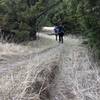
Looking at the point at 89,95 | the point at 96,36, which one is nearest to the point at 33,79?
the point at 89,95

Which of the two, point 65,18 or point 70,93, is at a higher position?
point 65,18

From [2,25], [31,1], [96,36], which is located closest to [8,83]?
[96,36]

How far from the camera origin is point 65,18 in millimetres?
25562

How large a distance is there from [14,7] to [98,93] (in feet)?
49.1

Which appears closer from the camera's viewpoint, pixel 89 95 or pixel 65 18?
pixel 89 95

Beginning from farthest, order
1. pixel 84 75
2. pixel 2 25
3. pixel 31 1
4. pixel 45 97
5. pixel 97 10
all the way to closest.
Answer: pixel 31 1, pixel 2 25, pixel 97 10, pixel 84 75, pixel 45 97

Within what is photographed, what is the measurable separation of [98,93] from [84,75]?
4.66 ft

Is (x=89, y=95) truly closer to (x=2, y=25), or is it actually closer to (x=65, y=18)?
(x=2, y=25)

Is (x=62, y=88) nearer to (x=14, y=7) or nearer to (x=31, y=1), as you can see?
(x=14, y=7)

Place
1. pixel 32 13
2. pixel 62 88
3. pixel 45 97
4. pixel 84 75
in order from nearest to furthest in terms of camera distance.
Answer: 1. pixel 45 97
2. pixel 62 88
3. pixel 84 75
4. pixel 32 13

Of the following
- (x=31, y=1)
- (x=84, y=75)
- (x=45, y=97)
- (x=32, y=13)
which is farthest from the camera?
(x=31, y=1)

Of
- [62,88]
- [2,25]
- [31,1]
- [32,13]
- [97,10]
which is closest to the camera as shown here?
[62,88]

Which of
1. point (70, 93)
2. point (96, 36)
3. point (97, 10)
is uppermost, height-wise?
point (97, 10)

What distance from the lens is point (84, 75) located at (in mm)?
9164
